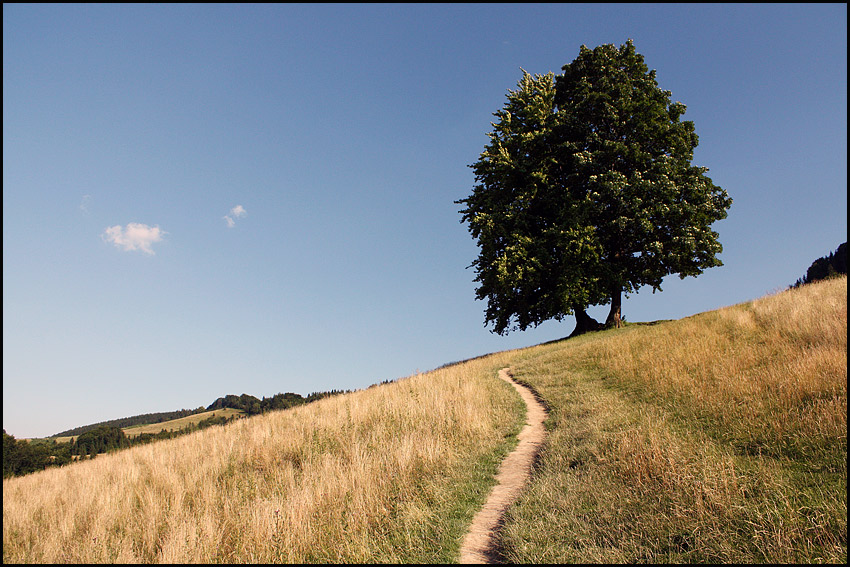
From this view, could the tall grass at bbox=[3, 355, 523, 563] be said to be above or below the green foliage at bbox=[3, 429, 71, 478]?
below

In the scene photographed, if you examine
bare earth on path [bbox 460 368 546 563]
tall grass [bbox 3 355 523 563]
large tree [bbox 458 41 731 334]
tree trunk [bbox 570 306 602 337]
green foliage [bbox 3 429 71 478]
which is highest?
large tree [bbox 458 41 731 334]

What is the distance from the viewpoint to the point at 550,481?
6.49 m

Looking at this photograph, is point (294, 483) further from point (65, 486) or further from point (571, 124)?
point (571, 124)

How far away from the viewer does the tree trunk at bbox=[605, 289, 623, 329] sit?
26703 millimetres

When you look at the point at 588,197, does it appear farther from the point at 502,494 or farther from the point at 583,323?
the point at 502,494

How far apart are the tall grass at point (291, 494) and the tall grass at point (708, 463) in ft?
4.39

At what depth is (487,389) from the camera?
46.1ft

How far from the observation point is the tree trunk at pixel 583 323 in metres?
27.4

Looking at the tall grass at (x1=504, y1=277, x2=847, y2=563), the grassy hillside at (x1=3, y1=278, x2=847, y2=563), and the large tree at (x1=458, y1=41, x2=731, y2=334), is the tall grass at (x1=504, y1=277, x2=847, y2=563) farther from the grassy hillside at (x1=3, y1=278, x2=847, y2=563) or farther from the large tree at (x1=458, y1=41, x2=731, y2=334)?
the large tree at (x1=458, y1=41, x2=731, y2=334)

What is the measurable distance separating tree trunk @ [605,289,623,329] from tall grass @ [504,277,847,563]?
15.5 m

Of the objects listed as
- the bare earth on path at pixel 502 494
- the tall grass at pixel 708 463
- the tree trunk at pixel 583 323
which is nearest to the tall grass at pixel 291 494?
the bare earth on path at pixel 502 494

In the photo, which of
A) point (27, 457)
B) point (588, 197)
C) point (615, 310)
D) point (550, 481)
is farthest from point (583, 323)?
point (27, 457)

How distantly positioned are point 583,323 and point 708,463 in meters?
23.4

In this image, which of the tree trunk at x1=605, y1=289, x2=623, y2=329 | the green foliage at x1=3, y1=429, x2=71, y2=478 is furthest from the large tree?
the green foliage at x1=3, y1=429, x2=71, y2=478
